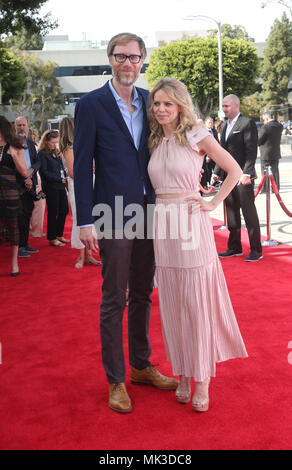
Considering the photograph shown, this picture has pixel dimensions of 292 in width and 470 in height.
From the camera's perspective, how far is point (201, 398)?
294 cm

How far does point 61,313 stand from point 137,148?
243cm

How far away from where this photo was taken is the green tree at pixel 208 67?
37.6 m

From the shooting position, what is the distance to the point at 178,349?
3072 mm

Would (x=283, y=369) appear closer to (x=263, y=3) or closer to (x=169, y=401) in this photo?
(x=169, y=401)

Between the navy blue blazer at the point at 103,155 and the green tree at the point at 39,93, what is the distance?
1982 inches

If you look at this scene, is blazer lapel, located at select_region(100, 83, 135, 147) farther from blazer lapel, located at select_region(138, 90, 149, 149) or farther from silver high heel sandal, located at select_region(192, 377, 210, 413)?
silver high heel sandal, located at select_region(192, 377, 210, 413)

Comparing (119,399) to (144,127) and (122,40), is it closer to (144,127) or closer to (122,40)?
(144,127)

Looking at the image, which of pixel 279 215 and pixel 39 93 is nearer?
pixel 279 215

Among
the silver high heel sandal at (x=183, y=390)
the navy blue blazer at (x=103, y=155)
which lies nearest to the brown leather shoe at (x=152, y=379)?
the silver high heel sandal at (x=183, y=390)

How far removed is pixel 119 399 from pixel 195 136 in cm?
157

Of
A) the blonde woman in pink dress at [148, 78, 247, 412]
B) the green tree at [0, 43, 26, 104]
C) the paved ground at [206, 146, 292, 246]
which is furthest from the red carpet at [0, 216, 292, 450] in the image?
the green tree at [0, 43, 26, 104]

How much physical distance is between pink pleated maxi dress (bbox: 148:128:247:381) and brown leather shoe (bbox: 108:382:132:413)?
0.33m

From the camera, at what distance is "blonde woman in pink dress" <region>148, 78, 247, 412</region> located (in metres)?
2.90

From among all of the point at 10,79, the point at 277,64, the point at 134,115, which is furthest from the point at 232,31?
the point at 134,115
